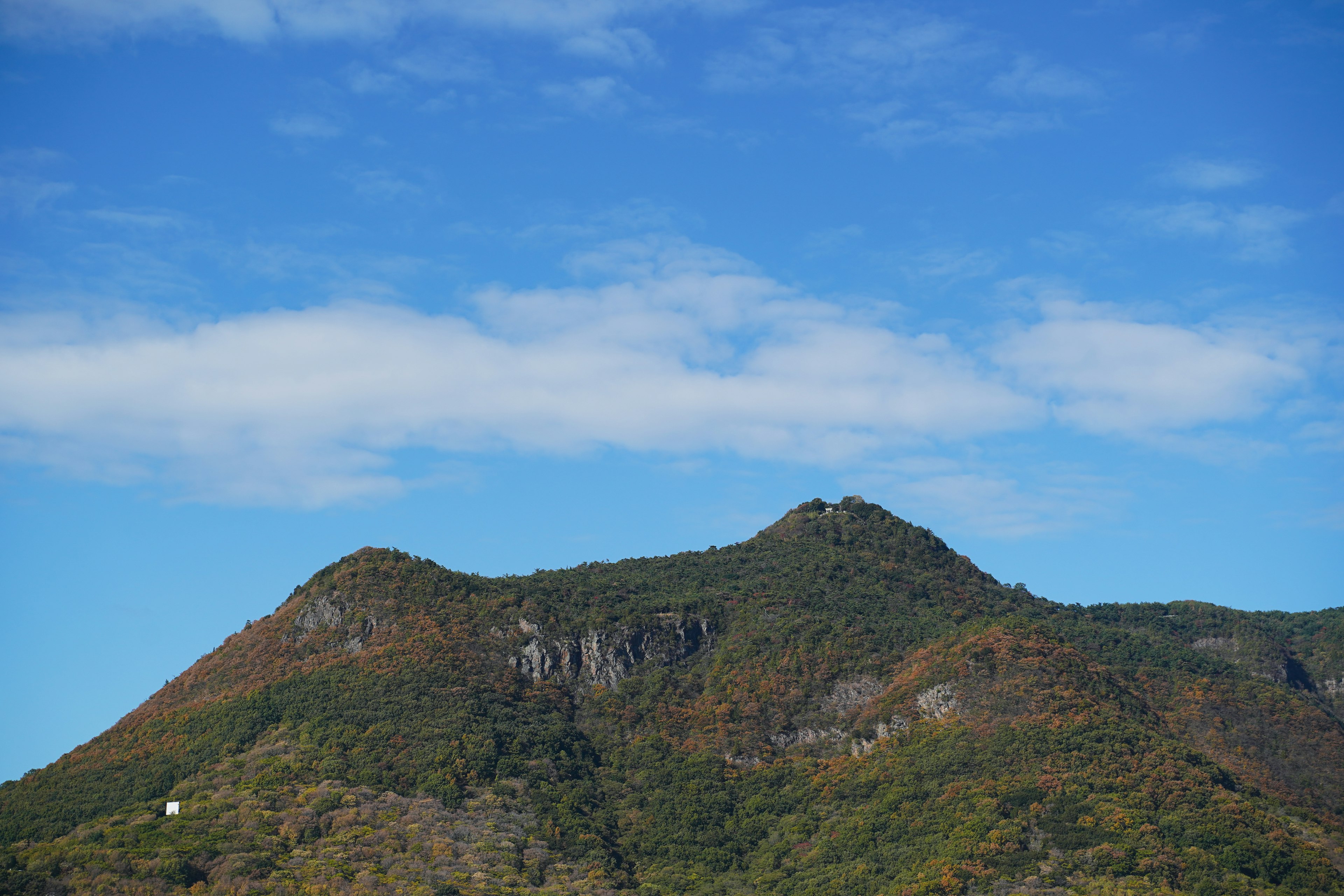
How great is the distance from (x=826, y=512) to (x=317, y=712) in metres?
90.7

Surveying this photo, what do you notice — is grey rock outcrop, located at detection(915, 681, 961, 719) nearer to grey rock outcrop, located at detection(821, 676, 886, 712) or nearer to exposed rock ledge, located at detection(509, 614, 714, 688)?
grey rock outcrop, located at detection(821, 676, 886, 712)

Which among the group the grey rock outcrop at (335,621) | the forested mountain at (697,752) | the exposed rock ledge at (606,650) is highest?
the grey rock outcrop at (335,621)

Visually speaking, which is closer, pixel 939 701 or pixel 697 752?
pixel 939 701

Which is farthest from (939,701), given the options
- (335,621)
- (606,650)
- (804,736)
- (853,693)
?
(335,621)

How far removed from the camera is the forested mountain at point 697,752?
96.9 metres

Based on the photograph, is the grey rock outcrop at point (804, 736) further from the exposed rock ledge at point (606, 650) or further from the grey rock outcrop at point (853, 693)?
the exposed rock ledge at point (606, 650)

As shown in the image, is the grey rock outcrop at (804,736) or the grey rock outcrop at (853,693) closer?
the grey rock outcrop at (804,736)

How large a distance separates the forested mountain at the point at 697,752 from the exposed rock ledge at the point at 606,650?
1.01 feet

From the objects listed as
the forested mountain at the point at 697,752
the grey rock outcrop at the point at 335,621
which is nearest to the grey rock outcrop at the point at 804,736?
the forested mountain at the point at 697,752

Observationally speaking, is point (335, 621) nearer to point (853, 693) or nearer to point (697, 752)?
point (697, 752)

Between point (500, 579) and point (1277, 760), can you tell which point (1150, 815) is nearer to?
point (1277, 760)

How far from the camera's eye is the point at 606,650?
143 meters

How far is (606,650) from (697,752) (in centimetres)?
1941

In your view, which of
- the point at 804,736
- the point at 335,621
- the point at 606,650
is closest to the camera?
the point at 804,736
